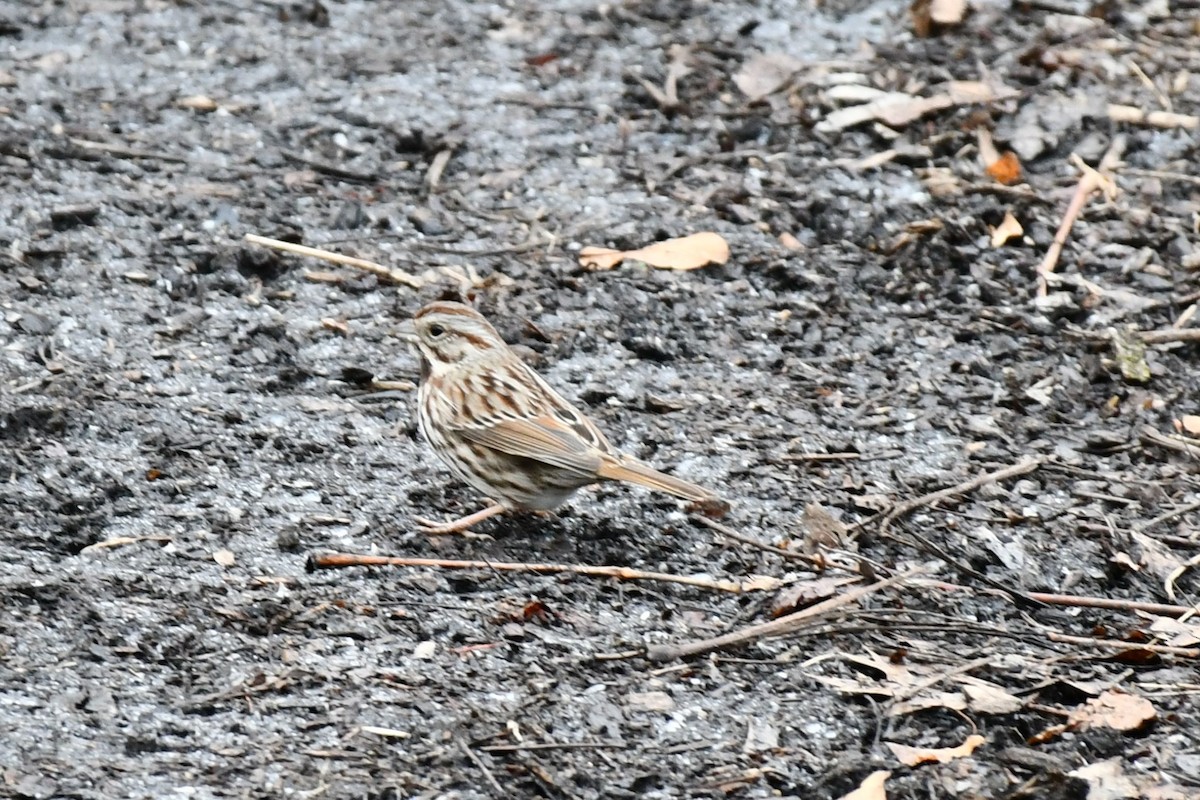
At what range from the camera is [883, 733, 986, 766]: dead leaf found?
460cm

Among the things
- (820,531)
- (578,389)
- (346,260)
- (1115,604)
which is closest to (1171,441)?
(1115,604)

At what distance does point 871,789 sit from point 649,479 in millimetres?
1600

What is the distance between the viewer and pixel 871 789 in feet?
14.6

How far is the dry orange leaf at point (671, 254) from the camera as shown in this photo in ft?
25.2

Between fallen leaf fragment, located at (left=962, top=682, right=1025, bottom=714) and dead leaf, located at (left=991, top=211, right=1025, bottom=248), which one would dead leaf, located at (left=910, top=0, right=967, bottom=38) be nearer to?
dead leaf, located at (left=991, top=211, right=1025, bottom=248)

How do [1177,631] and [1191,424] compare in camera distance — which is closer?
[1177,631]

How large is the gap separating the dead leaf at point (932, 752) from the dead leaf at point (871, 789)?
119 mm

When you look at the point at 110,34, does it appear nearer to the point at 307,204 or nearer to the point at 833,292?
the point at 307,204

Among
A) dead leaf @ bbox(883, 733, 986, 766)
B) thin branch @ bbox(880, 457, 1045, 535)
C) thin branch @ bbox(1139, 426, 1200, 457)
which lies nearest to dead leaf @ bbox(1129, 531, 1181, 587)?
thin branch @ bbox(880, 457, 1045, 535)

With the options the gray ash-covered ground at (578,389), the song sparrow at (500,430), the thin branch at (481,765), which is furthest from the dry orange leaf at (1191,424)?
the thin branch at (481,765)

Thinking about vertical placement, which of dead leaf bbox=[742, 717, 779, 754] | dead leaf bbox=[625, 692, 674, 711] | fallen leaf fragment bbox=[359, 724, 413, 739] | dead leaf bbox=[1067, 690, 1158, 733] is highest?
dead leaf bbox=[1067, 690, 1158, 733]

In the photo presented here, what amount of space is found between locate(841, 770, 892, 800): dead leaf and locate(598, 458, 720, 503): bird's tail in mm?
1410

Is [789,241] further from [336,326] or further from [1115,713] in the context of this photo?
[1115,713]

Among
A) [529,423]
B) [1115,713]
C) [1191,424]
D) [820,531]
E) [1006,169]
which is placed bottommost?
[1191,424]
